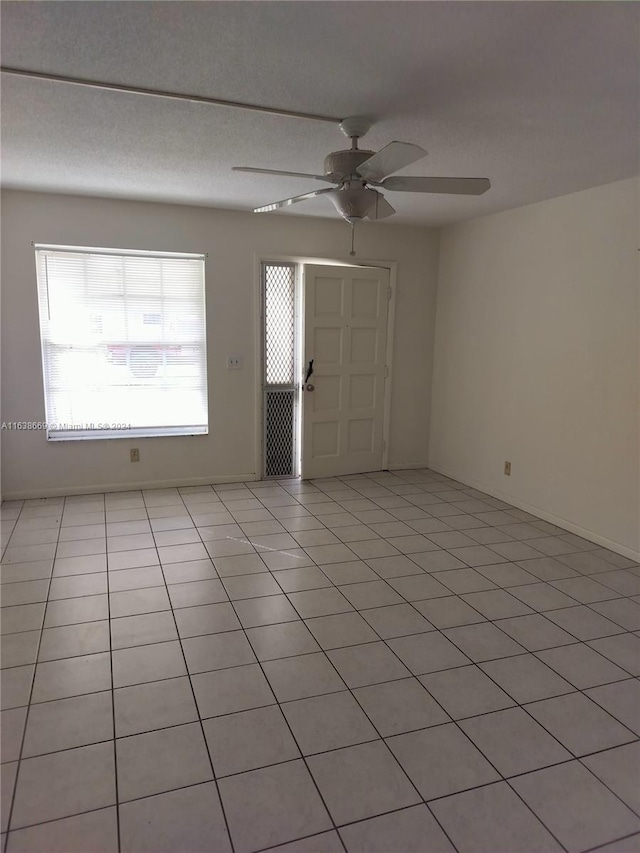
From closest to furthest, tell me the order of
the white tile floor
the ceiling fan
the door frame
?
the white tile floor → the ceiling fan → the door frame

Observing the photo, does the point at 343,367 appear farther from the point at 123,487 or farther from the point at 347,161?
the point at 347,161

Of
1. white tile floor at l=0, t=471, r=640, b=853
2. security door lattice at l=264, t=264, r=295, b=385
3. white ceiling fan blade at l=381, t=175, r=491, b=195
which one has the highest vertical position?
white ceiling fan blade at l=381, t=175, r=491, b=195

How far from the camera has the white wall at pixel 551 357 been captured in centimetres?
338

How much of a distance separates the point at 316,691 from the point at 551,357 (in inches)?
114

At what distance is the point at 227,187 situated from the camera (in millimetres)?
3705

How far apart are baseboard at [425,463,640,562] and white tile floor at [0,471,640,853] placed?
0.21 ft

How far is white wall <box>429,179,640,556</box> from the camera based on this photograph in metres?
3.38

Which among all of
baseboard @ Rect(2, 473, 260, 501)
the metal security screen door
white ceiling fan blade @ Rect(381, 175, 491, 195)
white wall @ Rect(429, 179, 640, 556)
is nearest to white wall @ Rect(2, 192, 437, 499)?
baseboard @ Rect(2, 473, 260, 501)

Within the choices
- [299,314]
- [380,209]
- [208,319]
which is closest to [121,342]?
[208,319]

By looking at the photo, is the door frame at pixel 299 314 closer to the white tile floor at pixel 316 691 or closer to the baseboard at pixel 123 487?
the baseboard at pixel 123 487

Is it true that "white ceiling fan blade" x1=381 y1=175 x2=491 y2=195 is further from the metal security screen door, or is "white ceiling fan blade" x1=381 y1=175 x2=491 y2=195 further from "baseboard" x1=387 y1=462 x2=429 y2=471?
"baseboard" x1=387 y1=462 x2=429 y2=471

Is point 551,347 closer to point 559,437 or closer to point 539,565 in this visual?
point 559,437

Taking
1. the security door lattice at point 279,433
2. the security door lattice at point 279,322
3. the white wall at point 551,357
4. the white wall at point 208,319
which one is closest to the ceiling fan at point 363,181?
the white wall at point 551,357

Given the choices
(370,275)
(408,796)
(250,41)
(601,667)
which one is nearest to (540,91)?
(250,41)
